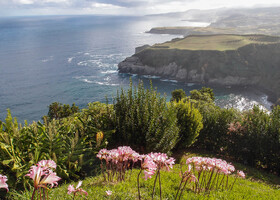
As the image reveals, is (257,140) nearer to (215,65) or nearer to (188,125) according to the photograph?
(188,125)

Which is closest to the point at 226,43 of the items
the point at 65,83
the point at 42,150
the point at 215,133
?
the point at 65,83

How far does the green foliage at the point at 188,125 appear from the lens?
529 inches

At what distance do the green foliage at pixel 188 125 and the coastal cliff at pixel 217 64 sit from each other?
8598 cm

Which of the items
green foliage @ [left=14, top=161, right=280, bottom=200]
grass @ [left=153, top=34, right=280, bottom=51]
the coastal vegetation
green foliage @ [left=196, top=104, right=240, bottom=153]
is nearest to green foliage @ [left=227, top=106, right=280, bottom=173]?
the coastal vegetation

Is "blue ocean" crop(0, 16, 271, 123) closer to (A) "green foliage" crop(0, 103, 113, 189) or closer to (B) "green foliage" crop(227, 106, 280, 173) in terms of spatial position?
(B) "green foliage" crop(227, 106, 280, 173)

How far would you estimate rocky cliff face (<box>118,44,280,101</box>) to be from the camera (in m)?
96.1

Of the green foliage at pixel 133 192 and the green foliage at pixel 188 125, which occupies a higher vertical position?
the green foliage at pixel 133 192

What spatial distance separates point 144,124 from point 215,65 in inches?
3988

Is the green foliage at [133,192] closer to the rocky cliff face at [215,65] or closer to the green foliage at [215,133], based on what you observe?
the green foliage at [215,133]

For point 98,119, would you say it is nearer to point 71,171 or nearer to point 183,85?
point 71,171

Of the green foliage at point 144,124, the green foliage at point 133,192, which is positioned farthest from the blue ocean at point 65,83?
the green foliage at point 133,192

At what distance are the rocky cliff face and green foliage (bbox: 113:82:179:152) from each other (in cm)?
8977

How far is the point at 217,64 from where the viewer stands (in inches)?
→ 4129

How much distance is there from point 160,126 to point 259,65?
109 m
